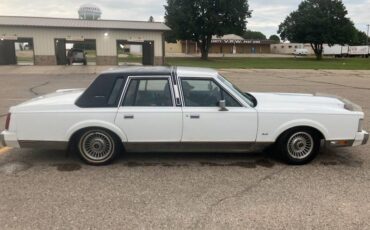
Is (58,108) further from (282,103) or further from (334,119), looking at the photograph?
(334,119)

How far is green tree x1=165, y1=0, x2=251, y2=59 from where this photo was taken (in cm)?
5034

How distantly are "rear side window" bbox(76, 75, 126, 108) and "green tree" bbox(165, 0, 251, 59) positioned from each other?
152ft

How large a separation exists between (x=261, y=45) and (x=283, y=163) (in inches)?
4022

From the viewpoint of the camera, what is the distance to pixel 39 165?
535 centimetres

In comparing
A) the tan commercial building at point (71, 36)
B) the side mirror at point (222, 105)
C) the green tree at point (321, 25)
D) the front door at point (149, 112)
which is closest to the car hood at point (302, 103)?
the side mirror at point (222, 105)

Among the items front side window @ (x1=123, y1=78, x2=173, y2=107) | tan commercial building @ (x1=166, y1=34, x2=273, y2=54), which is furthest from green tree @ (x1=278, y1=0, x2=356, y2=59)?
front side window @ (x1=123, y1=78, x2=173, y2=107)

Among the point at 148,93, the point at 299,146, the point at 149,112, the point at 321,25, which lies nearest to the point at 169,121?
the point at 149,112

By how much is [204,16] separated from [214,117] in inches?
1888

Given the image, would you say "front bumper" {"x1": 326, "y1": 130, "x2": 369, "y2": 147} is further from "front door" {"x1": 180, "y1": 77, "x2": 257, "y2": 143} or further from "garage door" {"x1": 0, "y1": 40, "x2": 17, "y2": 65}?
"garage door" {"x1": 0, "y1": 40, "x2": 17, "y2": 65}

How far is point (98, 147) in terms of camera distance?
209 inches

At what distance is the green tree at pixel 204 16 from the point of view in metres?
50.3

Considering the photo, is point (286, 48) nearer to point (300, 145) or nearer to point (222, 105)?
point (300, 145)

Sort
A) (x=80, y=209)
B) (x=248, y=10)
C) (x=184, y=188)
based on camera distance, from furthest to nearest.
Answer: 1. (x=248, y=10)
2. (x=184, y=188)
3. (x=80, y=209)

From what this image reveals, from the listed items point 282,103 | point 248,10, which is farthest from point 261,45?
point 282,103
